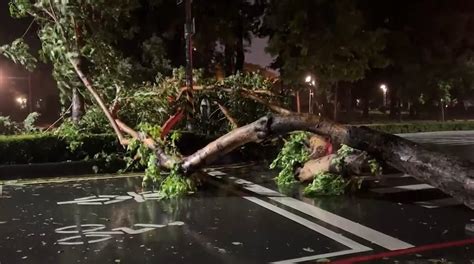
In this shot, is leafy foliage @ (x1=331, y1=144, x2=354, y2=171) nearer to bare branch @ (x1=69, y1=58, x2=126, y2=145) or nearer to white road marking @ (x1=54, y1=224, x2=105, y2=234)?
white road marking @ (x1=54, y1=224, x2=105, y2=234)

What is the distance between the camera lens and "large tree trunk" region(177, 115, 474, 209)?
16.4 ft

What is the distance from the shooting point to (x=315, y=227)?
6809mm

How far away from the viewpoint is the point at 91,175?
12.3 m

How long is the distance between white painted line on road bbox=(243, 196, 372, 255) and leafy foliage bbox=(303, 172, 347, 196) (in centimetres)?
100

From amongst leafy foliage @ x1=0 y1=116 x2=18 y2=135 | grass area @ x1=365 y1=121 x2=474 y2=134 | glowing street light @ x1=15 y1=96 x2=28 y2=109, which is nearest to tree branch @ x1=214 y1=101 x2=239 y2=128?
leafy foliage @ x1=0 y1=116 x2=18 y2=135

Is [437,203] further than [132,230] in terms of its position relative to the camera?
Yes

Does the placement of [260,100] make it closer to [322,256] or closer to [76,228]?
[76,228]

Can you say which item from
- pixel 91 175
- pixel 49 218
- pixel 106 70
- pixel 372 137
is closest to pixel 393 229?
pixel 372 137

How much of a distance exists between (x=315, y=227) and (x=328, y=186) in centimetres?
240

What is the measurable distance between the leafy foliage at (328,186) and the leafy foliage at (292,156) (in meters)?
1.29

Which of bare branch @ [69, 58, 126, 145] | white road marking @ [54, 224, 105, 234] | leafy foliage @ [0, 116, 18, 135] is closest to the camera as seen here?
white road marking @ [54, 224, 105, 234]

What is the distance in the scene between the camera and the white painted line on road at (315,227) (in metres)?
5.91

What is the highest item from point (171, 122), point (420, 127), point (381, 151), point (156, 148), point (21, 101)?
point (21, 101)

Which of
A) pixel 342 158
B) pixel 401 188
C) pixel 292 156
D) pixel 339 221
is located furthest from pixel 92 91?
pixel 339 221
